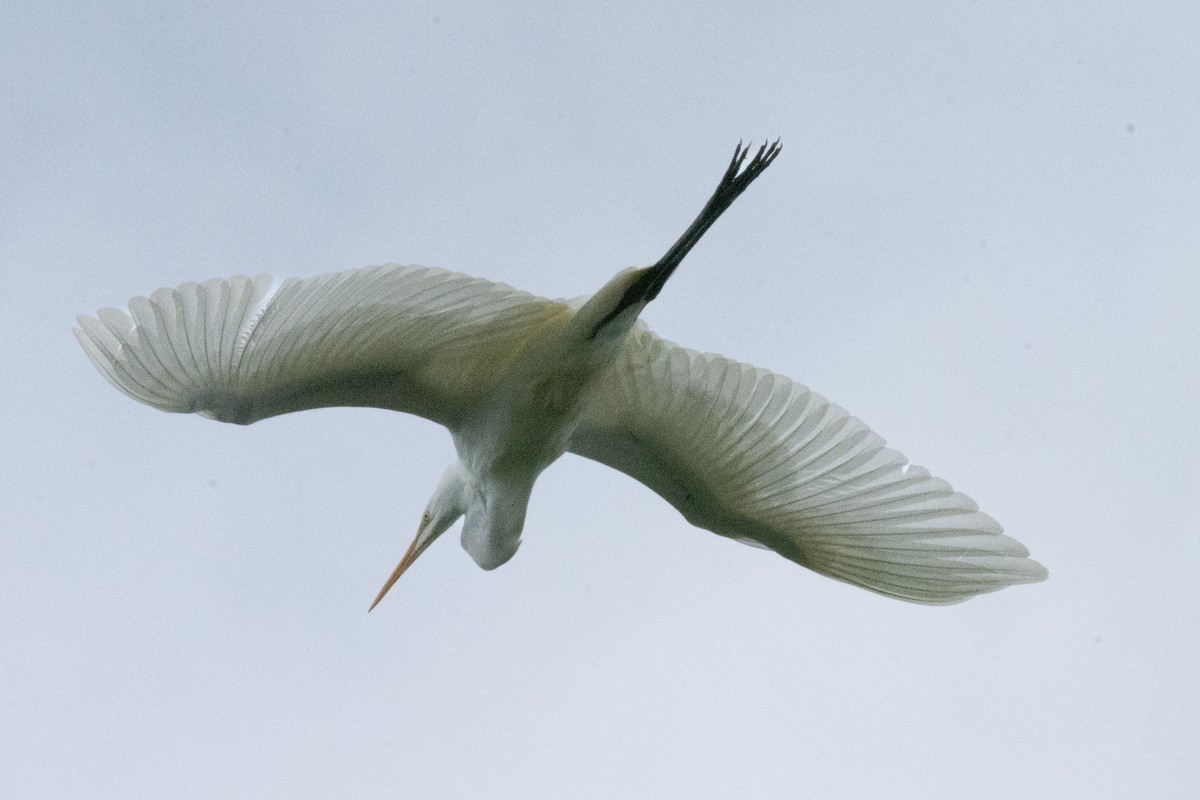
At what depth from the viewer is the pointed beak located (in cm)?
713

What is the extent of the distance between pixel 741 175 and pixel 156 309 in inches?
91.6

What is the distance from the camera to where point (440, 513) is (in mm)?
6992

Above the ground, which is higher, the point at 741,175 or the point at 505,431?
the point at 741,175

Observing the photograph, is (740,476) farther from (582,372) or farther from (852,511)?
(582,372)

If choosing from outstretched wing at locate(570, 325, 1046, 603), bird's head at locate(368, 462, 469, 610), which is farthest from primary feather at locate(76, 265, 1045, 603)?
bird's head at locate(368, 462, 469, 610)

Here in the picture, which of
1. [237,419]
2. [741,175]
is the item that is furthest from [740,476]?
[237,419]

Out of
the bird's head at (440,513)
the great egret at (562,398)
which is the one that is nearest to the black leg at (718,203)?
the great egret at (562,398)

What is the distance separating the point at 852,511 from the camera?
657 centimetres

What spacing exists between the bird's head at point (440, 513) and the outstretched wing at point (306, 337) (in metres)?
0.62

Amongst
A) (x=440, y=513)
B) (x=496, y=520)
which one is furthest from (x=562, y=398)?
(x=440, y=513)

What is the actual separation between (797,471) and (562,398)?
109 centimetres

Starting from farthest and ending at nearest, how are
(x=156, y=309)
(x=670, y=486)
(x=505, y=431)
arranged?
(x=670, y=486)
(x=505, y=431)
(x=156, y=309)

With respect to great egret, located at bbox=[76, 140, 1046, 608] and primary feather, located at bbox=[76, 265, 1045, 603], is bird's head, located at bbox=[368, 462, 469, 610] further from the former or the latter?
primary feather, located at bbox=[76, 265, 1045, 603]

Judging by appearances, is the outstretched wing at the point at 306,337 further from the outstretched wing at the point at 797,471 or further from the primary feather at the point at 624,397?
the outstretched wing at the point at 797,471
